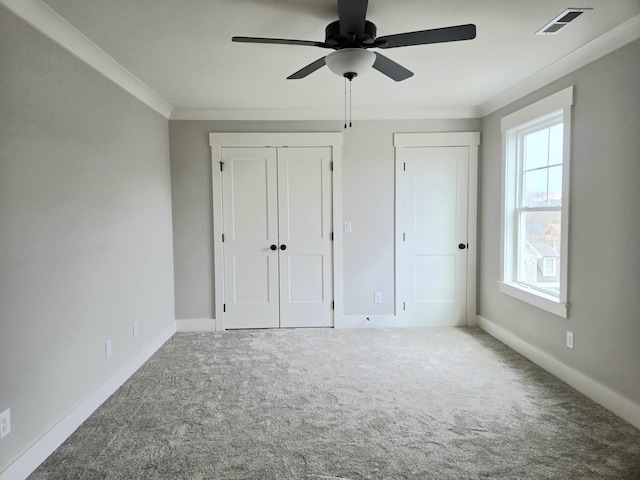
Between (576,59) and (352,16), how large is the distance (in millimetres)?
1898

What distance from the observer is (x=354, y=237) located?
433cm

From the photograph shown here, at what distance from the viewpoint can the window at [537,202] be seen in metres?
2.91

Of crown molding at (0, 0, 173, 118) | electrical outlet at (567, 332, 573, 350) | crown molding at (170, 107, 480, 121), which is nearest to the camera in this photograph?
crown molding at (0, 0, 173, 118)

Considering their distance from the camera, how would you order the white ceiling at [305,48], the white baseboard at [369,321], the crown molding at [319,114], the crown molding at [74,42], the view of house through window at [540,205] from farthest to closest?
the white baseboard at [369,321] < the crown molding at [319,114] < the view of house through window at [540,205] < the white ceiling at [305,48] < the crown molding at [74,42]

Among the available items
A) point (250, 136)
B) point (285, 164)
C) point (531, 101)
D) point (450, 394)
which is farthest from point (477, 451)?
point (250, 136)

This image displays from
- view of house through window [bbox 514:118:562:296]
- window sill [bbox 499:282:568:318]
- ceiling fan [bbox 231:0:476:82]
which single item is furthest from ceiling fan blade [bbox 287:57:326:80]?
window sill [bbox 499:282:568:318]

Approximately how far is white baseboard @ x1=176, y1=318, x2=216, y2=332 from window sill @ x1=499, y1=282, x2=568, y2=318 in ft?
10.3

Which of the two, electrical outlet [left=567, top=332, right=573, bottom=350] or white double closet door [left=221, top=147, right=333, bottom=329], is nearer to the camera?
electrical outlet [left=567, top=332, right=573, bottom=350]

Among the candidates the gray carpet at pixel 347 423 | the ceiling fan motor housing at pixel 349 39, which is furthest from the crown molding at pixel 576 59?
the gray carpet at pixel 347 423

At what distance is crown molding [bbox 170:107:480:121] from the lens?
13.6 feet

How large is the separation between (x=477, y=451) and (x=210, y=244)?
10.6 ft

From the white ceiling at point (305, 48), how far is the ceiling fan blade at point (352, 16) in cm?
24

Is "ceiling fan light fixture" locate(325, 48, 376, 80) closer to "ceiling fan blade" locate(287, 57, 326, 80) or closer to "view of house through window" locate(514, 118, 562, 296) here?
"ceiling fan blade" locate(287, 57, 326, 80)

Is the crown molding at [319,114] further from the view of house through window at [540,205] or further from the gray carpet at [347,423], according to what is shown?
the gray carpet at [347,423]
